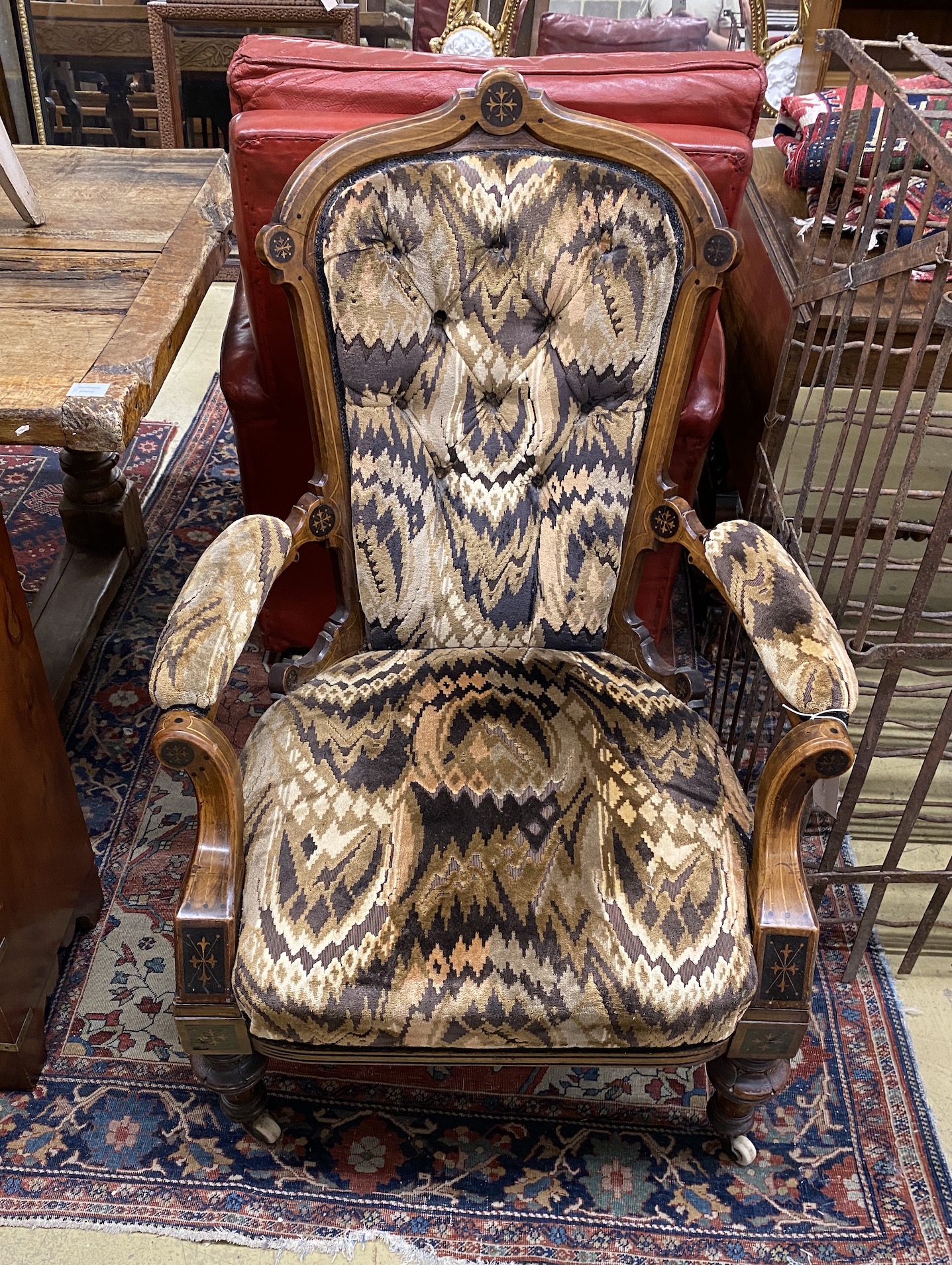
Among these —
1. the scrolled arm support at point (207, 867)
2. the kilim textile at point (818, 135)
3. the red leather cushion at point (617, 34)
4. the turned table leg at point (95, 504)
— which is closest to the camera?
the scrolled arm support at point (207, 867)

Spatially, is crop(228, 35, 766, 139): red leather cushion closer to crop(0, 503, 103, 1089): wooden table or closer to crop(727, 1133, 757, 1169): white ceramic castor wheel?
crop(0, 503, 103, 1089): wooden table

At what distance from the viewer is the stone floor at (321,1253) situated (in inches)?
53.7

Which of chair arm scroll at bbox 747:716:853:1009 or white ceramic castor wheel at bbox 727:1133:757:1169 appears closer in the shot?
chair arm scroll at bbox 747:716:853:1009

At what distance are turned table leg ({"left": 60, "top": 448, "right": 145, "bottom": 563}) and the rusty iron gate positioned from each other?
1.35 metres

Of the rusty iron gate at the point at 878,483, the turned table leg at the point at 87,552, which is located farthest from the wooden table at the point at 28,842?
the rusty iron gate at the point at 878,483

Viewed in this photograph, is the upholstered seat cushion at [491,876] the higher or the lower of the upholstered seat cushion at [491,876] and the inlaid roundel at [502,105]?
the lower

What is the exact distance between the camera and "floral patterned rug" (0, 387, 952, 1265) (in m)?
1.39

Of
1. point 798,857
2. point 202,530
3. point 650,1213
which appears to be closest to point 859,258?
point 798,857

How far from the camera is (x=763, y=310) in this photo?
2.03 m

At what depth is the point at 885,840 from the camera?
195cm

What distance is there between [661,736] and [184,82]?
313 cm

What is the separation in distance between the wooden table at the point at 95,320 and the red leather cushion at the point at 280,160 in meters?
0.11

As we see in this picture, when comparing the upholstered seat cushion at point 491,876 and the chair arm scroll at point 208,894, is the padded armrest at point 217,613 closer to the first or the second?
the chair arm scroll at point 208,894

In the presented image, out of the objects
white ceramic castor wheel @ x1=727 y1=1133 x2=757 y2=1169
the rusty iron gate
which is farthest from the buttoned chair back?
white ceramic castor wheel @ x1=727 y1=1133 x2=757 y2=1169
